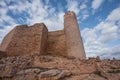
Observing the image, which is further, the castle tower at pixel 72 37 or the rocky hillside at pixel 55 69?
the castle tower at pixel 72 37

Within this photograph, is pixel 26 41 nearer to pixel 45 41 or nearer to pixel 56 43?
pixel 45 41

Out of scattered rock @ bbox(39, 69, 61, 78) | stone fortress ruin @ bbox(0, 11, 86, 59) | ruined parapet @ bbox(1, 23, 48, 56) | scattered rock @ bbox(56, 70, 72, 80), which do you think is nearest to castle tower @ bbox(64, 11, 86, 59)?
stone fortress ruin @ bbox(0, 11, 86, 59)

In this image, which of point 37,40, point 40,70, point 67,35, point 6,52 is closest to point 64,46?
point 67,35

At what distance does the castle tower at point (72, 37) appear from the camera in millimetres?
12658

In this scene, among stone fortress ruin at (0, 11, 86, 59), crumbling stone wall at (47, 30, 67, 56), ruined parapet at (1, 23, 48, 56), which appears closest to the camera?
ruined parapet at (1, 23, 48, 56)

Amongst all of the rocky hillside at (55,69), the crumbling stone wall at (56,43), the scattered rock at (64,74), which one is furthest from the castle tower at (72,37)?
the scattered rock at (64,74)

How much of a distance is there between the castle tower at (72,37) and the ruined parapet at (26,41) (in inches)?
107

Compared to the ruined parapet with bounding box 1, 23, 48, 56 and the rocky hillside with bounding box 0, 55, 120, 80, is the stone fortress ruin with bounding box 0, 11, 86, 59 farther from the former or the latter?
the rocky hillside with bounding box 0, 55, 120, 80

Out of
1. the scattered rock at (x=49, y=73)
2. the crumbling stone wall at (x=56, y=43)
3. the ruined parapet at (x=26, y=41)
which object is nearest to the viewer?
the scattered rock at (x=49, y=73)

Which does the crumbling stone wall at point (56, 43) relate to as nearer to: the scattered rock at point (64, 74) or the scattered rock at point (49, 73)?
the scattered rock at point (64, 74)

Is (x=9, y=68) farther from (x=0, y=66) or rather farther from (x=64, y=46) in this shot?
(x=64, y=46)

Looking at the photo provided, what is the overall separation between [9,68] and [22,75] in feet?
4.03

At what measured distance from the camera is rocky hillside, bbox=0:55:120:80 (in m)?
6.93

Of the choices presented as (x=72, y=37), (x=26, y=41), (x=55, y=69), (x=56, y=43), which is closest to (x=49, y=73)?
(x=55, y=69)
